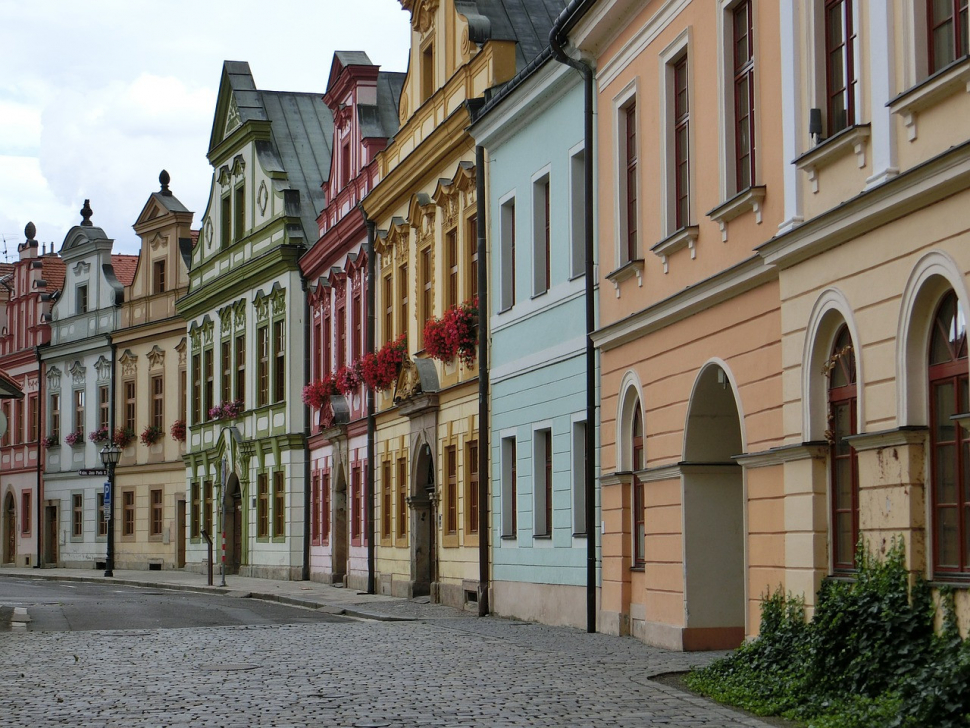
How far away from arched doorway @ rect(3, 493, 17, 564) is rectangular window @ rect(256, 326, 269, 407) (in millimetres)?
22267

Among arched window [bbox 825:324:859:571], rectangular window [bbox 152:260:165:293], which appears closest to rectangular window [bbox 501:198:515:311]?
arched window [bbox 825:324:859:571]

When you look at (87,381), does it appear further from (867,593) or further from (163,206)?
(867,593)

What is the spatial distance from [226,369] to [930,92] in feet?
126

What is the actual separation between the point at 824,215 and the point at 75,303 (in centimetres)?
4971

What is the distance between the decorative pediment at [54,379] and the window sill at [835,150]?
50.1m

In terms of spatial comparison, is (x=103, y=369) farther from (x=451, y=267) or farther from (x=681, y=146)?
(x=681, y=146)

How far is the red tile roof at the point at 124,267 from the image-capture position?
61.5 m

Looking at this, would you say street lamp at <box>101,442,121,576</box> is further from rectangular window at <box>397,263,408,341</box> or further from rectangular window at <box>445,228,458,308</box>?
rectangular window at <box>445,228,458,308</box>

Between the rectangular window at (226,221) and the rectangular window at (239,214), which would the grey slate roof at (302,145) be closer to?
the rectangular window at (239,214)

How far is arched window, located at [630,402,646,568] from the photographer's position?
20.4 m

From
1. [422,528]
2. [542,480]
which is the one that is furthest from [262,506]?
[542,480]

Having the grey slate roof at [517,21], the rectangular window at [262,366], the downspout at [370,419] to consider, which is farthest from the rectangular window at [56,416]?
the grey slate roof at [517,21]

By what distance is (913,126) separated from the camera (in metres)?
12.0

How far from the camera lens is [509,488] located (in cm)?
2614
